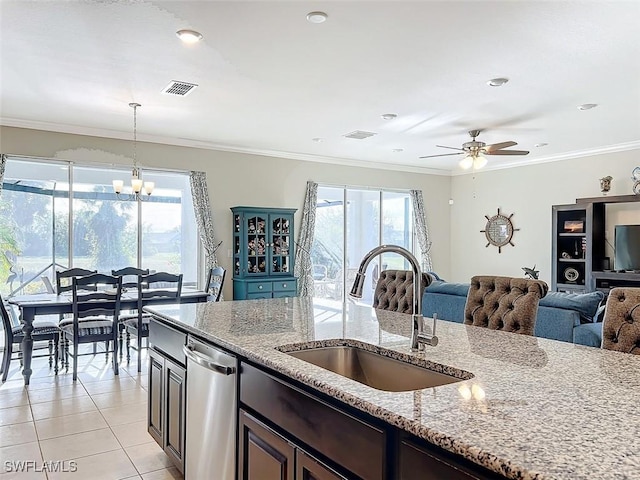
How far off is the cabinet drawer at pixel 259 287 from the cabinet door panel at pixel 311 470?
5.53 meters

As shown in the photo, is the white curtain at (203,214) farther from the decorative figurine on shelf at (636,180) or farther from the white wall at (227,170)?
the decorative figurine on shelf at (636,180)

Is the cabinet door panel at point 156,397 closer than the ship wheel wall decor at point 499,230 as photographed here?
Yes

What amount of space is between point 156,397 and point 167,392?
0.25m

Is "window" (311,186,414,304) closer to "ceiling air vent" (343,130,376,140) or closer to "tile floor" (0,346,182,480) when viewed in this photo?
"ceiling air vent" (343,130,376,140)

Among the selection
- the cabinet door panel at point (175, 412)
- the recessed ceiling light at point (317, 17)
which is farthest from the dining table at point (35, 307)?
the recessed ceiling light at point (317, 17)

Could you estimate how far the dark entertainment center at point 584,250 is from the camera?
22.5 ft

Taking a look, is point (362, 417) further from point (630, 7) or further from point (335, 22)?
point (630, 7)

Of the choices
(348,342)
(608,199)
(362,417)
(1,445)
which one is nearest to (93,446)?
(1,445)

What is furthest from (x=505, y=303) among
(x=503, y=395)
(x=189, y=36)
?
(x=189, y=36)

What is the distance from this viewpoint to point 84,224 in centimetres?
648

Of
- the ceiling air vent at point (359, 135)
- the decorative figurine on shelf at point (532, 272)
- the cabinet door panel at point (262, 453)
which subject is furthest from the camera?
the decorative figurine on shelf at point (532, 272)

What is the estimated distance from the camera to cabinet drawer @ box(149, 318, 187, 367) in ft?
8.64

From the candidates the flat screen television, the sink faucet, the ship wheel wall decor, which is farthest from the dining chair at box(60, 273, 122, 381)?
the ship wheel wall decor

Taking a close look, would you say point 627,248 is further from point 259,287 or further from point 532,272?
point 259,287
